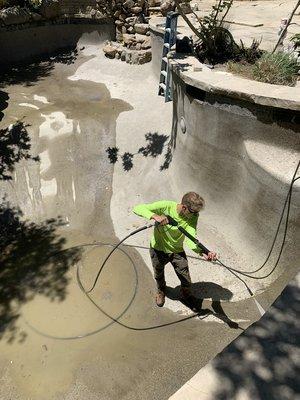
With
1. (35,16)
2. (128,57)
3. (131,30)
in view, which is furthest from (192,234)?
(35,16)

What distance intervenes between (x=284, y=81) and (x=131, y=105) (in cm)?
548

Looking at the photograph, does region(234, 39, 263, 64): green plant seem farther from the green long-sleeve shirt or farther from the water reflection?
the green long-sleeve shirt

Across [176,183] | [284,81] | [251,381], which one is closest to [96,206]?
[176,183]

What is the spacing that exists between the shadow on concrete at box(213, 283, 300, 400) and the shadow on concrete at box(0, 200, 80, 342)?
4.57m

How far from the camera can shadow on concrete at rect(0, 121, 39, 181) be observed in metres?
9.42

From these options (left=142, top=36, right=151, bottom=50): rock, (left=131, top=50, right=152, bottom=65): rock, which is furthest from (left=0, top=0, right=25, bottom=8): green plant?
(left=142, top=36, right=151, bottom=50): rock

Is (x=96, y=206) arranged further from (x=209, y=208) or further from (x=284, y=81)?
(x=284, y=81)

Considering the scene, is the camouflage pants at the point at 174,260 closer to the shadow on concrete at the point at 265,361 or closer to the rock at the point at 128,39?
the shadow on concrete at the point at 265,361

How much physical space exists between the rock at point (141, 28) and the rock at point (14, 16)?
4.37 metres

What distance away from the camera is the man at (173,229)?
16.9ft

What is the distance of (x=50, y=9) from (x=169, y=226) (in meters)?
13.2

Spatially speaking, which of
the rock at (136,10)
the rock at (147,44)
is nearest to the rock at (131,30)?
the rock at (136,10)

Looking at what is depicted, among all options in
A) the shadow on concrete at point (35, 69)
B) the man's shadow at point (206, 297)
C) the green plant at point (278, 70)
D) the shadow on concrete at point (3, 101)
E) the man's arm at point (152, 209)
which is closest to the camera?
the man's arm at point (152, 209)

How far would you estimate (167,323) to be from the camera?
20.6ft
